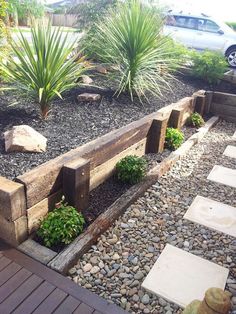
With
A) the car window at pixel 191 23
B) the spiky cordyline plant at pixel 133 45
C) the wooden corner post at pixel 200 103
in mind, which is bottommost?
the wooden corner post at pixel 200 103

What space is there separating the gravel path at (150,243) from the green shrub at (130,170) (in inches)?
7.0

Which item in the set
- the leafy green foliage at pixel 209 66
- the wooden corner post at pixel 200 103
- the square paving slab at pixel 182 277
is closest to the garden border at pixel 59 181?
the square paving slab at pixel 182 277

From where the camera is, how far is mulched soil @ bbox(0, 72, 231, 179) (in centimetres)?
213

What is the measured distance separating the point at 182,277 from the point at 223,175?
149cm

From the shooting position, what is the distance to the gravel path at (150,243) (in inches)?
64.7

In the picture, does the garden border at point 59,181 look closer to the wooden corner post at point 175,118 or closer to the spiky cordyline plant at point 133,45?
the wooden corner post at point 175,118

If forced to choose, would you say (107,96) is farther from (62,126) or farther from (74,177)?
(74,177)

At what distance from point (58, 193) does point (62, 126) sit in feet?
2.98

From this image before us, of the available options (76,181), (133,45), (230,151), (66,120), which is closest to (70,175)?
(76,181)

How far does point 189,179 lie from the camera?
2.86m

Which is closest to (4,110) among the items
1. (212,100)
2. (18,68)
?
(18,68)

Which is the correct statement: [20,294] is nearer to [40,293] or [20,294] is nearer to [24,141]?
[40,293]

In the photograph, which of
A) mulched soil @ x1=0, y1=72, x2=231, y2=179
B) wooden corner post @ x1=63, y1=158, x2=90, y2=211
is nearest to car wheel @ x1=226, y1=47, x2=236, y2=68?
mulched soil @ x1=0, y1=72, x2=231, y2=179

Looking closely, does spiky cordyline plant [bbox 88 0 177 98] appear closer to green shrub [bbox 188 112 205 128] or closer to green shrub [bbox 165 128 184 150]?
green shrub [bbox 165 128 184 150]
